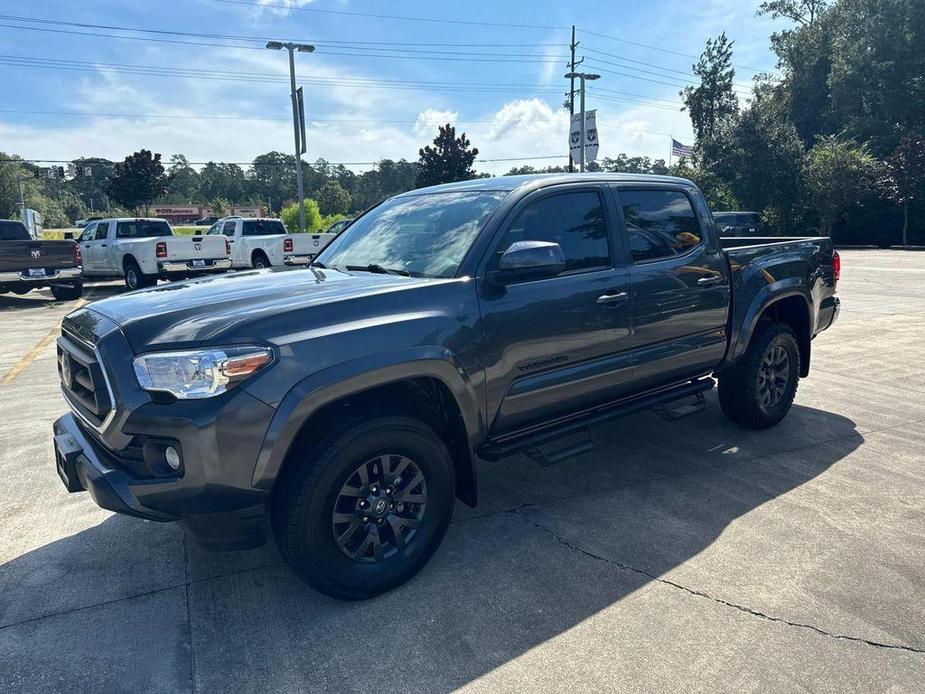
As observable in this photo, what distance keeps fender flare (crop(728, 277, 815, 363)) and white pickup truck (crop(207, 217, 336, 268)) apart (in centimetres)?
1486

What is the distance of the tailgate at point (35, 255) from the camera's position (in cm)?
1352

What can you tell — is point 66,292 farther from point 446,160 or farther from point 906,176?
point 906,176

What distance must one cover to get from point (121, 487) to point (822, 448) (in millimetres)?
4569

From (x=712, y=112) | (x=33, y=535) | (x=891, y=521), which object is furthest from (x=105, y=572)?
(x=712, y=112)

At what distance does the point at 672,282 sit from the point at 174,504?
10.3 ft

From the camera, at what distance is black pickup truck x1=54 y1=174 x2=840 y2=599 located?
257 cm

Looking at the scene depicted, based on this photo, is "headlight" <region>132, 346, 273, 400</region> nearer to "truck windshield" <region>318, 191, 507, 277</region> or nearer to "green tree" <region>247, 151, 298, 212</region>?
"truck windshield" <region>318, 191, 507, 277</region>

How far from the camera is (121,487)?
2584 millimetres

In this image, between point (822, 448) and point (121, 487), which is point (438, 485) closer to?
point (121, 487)

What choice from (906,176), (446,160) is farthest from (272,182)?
(906,176)

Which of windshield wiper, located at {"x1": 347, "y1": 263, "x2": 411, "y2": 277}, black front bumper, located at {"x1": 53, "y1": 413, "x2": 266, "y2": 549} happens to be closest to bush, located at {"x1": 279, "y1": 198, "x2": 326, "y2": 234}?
windshield wiper, located at {"x1": 347, "y1": 263, "x2": 411, "y2": 277}

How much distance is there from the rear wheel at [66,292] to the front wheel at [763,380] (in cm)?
1512

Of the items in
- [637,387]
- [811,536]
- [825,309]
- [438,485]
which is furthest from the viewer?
[825,309]

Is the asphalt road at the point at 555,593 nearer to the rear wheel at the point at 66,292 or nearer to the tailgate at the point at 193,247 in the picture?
the rear wheel at the point at 66,292
